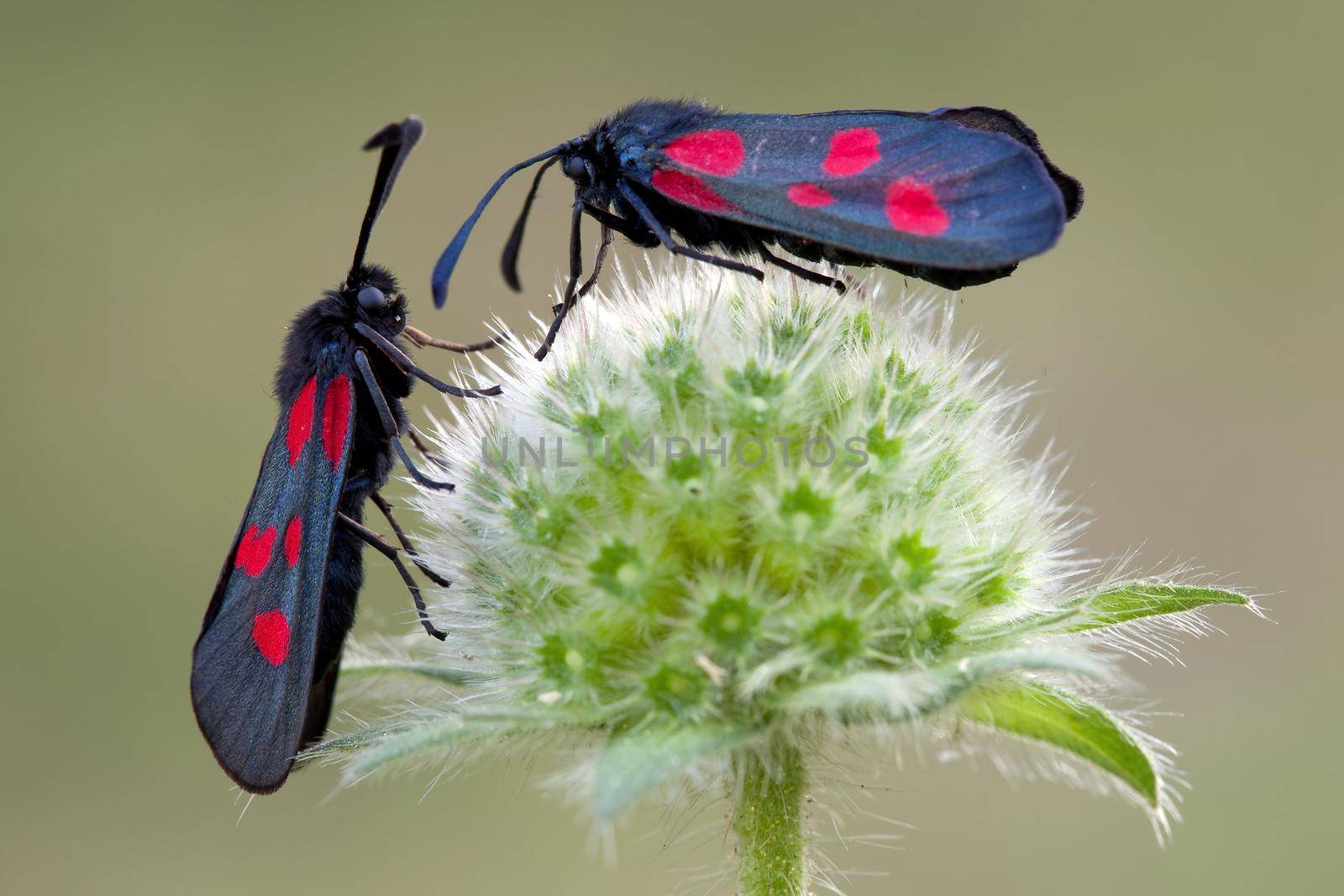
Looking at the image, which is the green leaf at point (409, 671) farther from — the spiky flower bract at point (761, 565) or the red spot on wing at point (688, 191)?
the red spot on wing at point (688, 191)

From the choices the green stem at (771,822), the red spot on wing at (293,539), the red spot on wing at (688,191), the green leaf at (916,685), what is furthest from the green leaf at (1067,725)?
the red spot on wing at (293,539)

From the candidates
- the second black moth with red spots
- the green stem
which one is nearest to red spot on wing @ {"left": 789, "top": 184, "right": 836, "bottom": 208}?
the second black moth with red spots

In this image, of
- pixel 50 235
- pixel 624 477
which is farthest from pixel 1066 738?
pixel 50 235

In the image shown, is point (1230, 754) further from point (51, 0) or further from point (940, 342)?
point (51, 0)

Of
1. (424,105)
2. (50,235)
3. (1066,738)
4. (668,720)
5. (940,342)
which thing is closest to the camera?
(668,720)

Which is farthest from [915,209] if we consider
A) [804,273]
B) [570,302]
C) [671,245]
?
[570,302]

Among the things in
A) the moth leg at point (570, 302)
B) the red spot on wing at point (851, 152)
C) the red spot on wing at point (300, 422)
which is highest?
the red spot on wing at point (851, 152)

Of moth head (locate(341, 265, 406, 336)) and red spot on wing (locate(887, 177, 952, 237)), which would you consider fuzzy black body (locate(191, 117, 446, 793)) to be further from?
red spot on wing (locate(887, 177, 952, 237))

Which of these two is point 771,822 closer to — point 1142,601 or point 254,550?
point 1142,601
